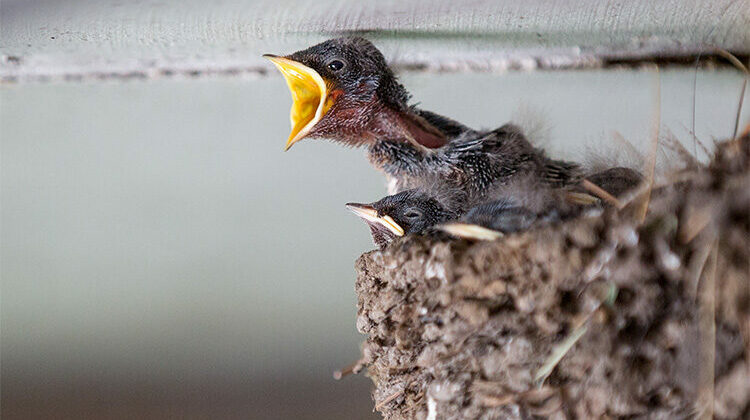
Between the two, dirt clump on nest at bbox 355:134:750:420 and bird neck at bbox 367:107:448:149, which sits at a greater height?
bird neck at bbox 367:107:448:149

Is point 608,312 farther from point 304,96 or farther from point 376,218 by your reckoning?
point 304,96

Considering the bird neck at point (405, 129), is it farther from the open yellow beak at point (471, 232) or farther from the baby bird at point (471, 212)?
the open yellow beak at point (471, 232)

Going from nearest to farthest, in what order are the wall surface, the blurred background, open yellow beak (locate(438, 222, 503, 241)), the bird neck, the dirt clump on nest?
the dirt clump on nest
open yellow beak (locate(438, 222, 503, 241))
the wall surface
the bird neck
the blurred background

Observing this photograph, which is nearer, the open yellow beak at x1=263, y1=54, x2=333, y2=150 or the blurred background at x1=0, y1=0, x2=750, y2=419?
the open yellow beak at x1=263, y1=54, x2=333, y2=150

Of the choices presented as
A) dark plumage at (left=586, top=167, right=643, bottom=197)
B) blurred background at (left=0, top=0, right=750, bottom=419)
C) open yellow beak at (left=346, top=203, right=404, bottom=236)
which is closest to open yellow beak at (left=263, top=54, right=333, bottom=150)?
open yellow beak at (left=346, top=203, right=404, bottom=236)

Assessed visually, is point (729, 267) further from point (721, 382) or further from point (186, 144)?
point (186, 144)

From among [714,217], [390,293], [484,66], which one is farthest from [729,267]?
[484,66]

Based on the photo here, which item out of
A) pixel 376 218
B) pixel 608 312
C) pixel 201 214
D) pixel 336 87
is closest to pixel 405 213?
pixel 376 218

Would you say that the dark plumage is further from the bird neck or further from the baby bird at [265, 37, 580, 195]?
the bird neck

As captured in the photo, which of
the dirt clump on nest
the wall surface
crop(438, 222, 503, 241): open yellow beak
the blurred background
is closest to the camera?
the dirt clump on nest
